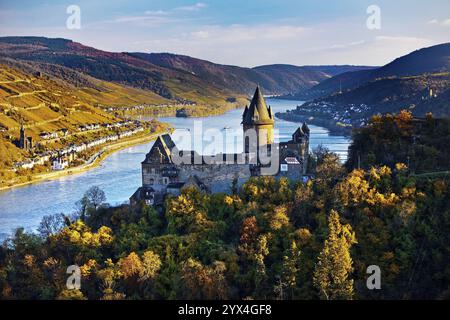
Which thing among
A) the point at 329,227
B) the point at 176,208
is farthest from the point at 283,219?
the point at 176,208

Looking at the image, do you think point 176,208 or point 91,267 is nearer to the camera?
point 91,267

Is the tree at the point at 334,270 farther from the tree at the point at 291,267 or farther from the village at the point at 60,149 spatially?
the village at the point at 60,149

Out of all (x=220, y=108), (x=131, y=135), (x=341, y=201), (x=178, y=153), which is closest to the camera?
(x=341, y=201)

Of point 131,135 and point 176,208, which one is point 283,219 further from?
point 131,135

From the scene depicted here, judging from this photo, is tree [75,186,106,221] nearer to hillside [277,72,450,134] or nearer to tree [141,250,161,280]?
tree [141,250,161,280]

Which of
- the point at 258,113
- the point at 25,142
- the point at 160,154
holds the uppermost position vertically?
the point at 258,113

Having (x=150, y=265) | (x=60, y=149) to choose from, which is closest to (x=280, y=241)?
(x=150, y=265)

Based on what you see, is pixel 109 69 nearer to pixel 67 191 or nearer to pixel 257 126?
pixel 67 191
